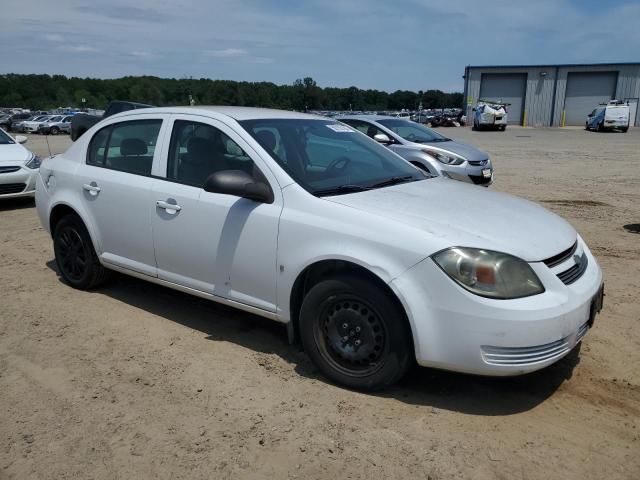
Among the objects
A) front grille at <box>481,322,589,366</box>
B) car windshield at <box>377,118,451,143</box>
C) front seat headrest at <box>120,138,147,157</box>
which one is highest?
front seat headrest at <box>120,138,147,157</box>

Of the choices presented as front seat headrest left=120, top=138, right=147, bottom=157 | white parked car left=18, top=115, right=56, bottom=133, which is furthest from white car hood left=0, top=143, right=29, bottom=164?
white parked car left=18, top=115, right=56, bottom=133

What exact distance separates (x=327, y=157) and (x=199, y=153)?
96 centimetres

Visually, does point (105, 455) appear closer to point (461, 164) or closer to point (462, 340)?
point (462, 340)

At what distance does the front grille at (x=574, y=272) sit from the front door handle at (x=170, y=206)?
8.53 feet

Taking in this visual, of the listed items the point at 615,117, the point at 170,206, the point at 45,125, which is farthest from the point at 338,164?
the point at 45,125

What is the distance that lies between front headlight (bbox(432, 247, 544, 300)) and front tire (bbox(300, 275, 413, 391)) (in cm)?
39

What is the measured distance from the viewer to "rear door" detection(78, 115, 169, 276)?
172 inches

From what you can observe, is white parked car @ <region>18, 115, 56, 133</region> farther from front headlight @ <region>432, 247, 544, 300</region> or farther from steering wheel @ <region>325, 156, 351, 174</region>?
front headlight @ <region>432, 247, 544, 300</region>

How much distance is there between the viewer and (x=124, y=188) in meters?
4.47

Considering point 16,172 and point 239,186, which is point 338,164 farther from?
point 16,172

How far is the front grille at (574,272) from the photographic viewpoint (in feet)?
10.4

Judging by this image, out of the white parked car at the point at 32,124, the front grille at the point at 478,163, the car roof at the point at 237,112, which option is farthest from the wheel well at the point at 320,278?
the white parked car at the point at 32,124

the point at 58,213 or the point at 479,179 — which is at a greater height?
the point at 58,213

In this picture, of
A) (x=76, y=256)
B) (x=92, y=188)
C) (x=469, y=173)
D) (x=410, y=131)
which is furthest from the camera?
(x=410, y=131)
